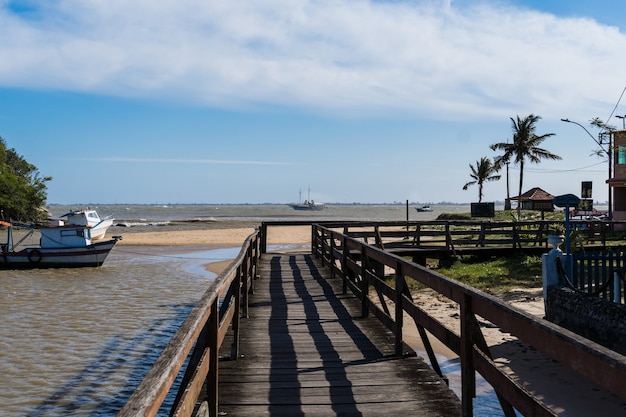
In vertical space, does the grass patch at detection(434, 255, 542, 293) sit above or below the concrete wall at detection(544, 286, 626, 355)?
below

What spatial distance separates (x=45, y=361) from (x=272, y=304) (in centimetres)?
392

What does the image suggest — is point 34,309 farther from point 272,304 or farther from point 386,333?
point 386,333

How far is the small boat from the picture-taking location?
2383 cm

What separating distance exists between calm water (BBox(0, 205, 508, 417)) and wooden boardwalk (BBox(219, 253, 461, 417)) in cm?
240

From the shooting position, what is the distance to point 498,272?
17562 mm

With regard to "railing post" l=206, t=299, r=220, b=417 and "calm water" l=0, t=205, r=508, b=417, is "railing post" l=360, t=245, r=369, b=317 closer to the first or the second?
"calm water" l=0, t=205, r=508, b=417

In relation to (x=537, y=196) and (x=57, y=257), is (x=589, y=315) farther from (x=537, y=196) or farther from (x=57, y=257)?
(x=537, y=196)

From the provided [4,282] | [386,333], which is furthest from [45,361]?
[4,282]

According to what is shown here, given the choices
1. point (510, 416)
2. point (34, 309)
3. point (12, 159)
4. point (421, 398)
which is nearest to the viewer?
point (510, 416)

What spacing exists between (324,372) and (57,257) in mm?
22125

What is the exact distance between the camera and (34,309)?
14023 millimetres

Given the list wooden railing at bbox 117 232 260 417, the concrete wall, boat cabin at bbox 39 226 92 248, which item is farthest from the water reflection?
the concrete wall

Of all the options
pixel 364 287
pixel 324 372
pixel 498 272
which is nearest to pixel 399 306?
pixel 324 372

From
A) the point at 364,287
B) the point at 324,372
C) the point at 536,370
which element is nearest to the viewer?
the point at 324,372
